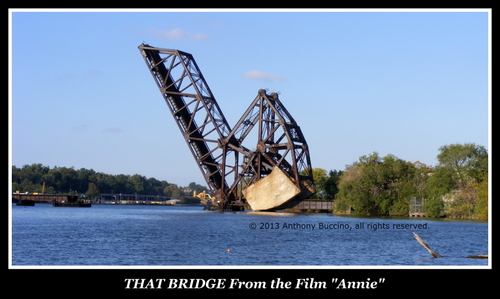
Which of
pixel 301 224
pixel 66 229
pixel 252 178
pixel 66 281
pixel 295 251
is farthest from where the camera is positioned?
pixel 252 178

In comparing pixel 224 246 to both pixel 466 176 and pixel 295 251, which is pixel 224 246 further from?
pixel 466 176

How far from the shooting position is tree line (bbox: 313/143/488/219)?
51.9m

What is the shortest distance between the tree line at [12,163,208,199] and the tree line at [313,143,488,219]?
8389cm

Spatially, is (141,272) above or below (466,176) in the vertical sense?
below

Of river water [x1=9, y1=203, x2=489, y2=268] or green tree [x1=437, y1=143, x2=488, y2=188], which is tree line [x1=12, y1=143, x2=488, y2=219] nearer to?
green tree [x1=437, y1=143, x2=488, y2=188]

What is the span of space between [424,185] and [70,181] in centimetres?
11103

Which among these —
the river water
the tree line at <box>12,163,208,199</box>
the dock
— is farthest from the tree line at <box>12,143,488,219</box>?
the tree line at <box>12,163,208,199</box>

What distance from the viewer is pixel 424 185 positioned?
56.8 metres

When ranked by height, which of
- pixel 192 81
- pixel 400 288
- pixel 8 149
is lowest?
pixel 400 288

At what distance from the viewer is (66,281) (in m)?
17.8

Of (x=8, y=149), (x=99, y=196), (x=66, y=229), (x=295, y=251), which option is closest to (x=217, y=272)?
(x=8, y=149)

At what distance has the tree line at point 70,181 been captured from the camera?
142250mm

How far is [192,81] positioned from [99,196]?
114 metres

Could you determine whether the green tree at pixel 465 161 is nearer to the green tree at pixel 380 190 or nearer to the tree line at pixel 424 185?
the tree line at pixel 424 185
